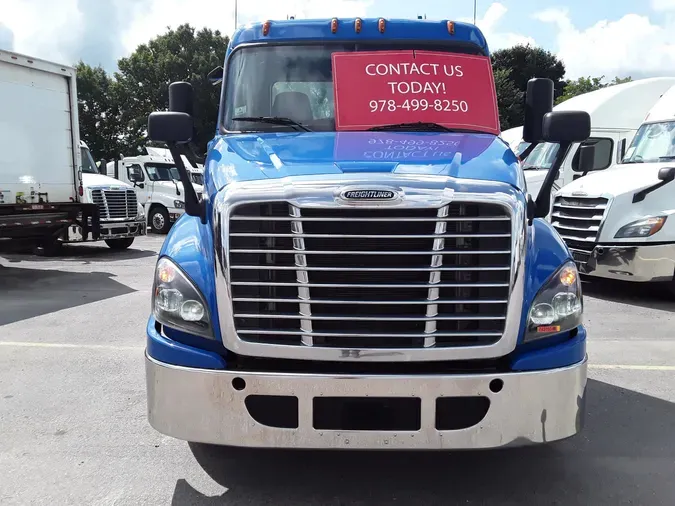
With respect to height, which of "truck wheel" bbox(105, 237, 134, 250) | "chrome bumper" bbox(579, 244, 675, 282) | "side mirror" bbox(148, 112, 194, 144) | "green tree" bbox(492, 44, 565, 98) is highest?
"green tree" bbox(492, 44, 565, 98)

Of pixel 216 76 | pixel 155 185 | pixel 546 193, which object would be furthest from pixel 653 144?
pixel 155 185

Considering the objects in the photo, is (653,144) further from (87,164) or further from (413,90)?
(87,164)

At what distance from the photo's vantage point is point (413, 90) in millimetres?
4320

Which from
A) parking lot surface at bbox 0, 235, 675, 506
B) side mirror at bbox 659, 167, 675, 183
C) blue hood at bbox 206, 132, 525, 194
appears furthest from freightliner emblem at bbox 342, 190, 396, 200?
side mirror at bbox 659, 167, 675, 183

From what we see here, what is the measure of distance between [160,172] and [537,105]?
53.8 feet

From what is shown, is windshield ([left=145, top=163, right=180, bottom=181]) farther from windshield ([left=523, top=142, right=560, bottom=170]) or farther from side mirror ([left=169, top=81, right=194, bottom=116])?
A: side mirror ([left=169, top=81, right=194, bottom=116])

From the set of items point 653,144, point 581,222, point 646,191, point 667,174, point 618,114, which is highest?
point 618,114

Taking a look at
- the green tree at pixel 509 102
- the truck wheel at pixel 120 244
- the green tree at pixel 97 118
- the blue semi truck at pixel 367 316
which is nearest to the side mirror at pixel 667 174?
the blue semi truck at pixel 367 316

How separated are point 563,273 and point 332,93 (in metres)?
2.01

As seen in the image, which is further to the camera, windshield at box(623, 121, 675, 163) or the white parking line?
windshield at box(623, 121, 675, 163)

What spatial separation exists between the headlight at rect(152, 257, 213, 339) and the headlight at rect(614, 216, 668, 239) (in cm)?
665

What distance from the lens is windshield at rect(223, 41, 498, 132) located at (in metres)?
4.27

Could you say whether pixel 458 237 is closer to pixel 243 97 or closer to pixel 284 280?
pixel 284 280

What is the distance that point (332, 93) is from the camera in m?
4.36
